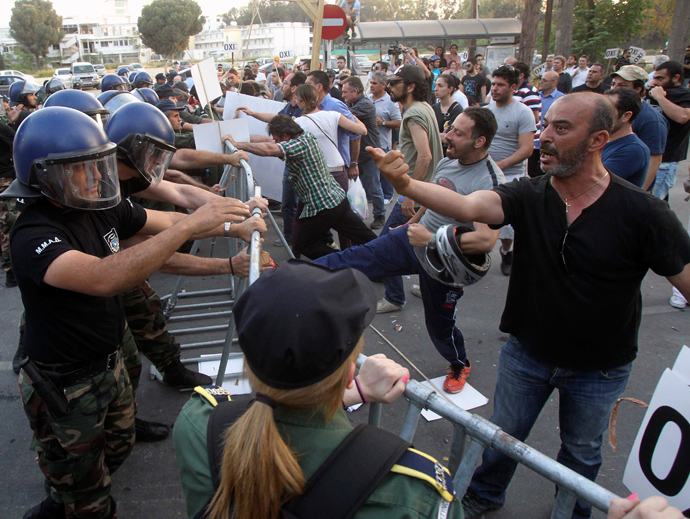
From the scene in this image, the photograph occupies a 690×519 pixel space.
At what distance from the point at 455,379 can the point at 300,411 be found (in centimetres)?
287

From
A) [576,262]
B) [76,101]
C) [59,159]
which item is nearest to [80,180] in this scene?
[59,159]

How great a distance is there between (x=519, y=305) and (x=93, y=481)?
6.98 feet

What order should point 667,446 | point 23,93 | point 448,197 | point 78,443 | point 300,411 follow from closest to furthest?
point 300,411 < point 667,446 < point 78,443 < point 448,197 < point 23,93

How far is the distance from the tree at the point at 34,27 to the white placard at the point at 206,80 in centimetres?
8298

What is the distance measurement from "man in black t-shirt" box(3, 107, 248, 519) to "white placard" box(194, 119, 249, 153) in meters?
2.69

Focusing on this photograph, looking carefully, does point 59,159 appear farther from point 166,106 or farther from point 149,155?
point 166,106

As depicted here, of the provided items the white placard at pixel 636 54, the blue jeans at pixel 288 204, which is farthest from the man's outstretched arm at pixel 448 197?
the white placard at pixel 636 54

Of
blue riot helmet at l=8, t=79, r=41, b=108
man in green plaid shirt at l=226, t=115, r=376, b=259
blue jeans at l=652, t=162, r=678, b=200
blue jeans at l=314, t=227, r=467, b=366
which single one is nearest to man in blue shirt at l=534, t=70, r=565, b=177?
blue jeans at l=652, t=162, r=678, b=200

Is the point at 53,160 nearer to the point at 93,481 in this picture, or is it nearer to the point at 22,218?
the point at 22,218

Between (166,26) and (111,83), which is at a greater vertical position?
(166,26)

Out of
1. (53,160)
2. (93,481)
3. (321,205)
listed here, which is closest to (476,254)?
(53,160)

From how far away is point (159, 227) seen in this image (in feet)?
8.99

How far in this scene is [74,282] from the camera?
1.85m

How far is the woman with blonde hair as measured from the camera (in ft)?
3.11
